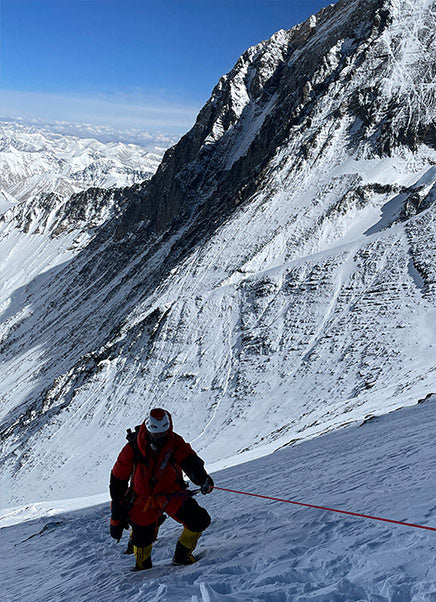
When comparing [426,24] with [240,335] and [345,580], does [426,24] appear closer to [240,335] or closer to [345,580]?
[240,335]

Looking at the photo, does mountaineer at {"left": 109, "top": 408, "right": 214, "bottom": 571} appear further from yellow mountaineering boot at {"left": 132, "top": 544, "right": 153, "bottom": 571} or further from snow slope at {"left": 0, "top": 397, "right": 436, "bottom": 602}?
snow slope at {"left": 0, "top": 397, "right": 436, "bottom": 602}

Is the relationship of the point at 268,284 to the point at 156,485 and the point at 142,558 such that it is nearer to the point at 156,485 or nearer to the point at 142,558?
the point at 142,558

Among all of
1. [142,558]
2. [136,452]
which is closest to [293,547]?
[136,452]

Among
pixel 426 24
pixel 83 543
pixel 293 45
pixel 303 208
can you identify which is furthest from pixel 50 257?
pixel 83 543

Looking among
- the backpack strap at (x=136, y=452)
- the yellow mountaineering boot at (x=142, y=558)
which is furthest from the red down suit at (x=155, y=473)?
the yellow mountaineering boot at (x=142, y=558)

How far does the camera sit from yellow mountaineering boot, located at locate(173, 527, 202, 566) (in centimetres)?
639

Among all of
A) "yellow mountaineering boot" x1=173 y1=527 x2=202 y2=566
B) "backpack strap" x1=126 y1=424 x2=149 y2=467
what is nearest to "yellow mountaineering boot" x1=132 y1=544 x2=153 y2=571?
"yellow mountaineering boot" x1=173 y1=527 x2=202 y2=566

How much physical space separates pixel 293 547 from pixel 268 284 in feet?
140

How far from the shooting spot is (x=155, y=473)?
6.24 m

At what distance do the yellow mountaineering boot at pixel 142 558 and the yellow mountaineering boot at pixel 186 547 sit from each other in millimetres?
529

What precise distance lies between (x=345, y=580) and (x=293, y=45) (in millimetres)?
127306

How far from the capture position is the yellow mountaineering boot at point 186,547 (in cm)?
639

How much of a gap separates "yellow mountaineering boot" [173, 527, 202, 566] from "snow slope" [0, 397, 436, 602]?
16 centimetres

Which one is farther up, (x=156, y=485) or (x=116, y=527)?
(x=156, y=485)
